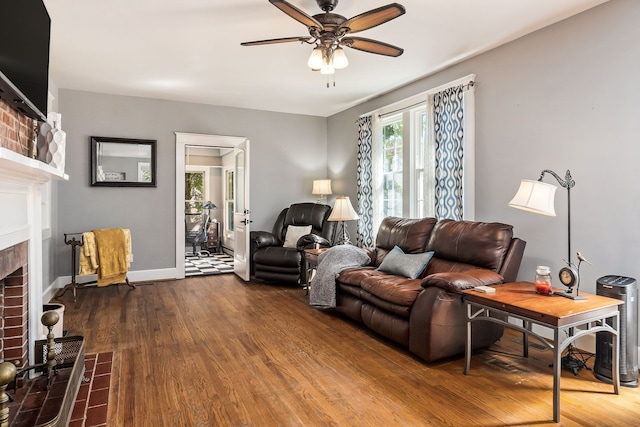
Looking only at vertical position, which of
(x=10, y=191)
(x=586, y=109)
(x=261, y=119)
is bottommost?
(x=10, y=191)

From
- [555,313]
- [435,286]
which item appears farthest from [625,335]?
[435,286]

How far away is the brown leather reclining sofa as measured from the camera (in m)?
2.79

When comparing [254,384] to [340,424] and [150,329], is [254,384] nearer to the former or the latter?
[340,424]

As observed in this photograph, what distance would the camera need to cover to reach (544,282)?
2.54 meters

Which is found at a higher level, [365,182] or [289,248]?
[365,182]

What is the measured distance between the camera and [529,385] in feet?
8.21

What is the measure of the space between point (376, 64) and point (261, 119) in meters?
2.69

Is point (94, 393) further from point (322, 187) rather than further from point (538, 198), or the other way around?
point (322, 187)

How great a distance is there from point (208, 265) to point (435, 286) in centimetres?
515

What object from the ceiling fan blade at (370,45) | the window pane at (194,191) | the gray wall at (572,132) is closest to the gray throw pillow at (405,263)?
the gray wall at (572,132)

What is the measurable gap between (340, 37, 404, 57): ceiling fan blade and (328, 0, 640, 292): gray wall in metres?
1.30

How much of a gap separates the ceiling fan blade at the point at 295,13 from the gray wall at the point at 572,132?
2006 millimetres

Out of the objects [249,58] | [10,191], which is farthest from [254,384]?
[249,58]

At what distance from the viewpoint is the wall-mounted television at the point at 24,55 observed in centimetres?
180
